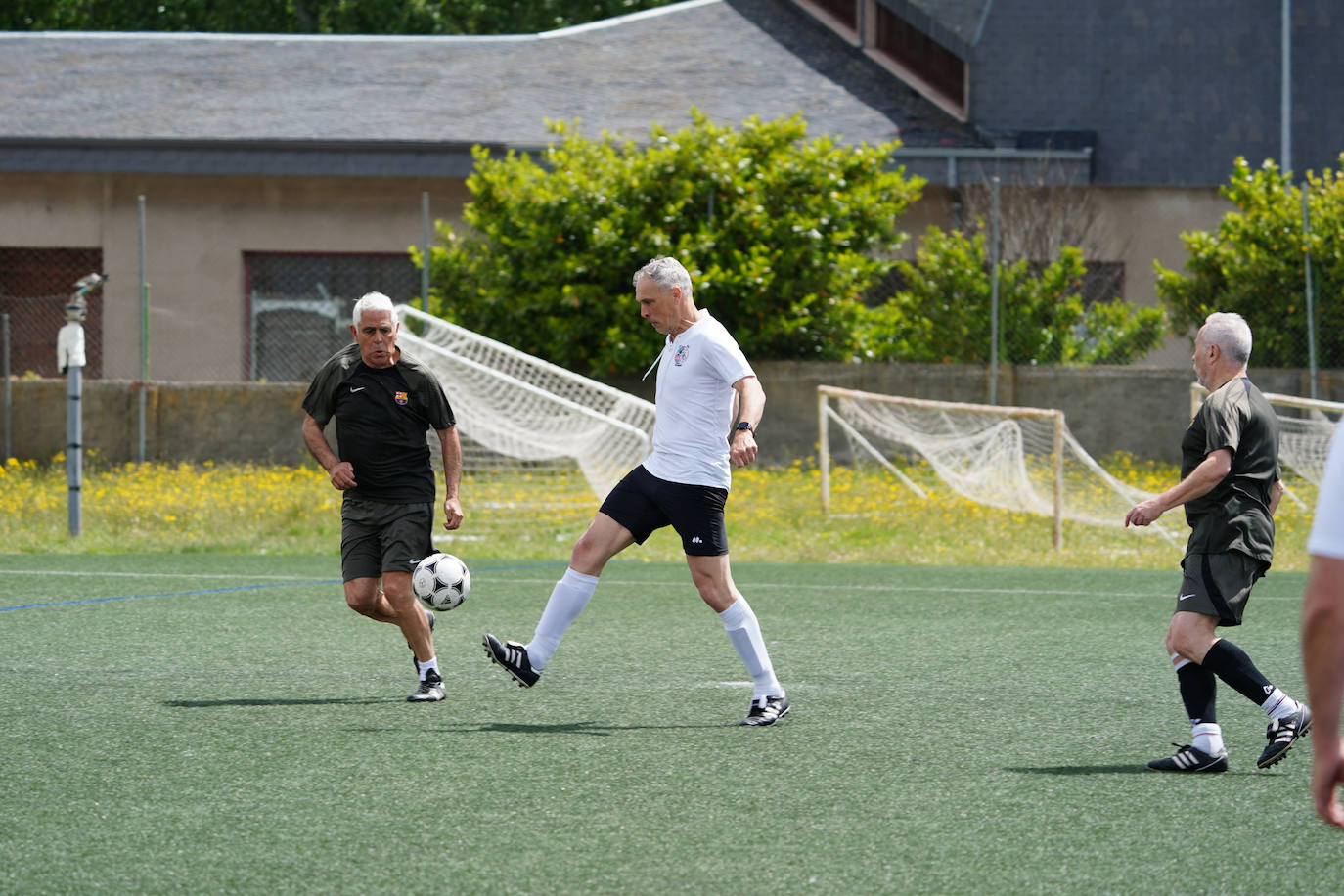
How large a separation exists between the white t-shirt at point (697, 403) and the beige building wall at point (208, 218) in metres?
17.4

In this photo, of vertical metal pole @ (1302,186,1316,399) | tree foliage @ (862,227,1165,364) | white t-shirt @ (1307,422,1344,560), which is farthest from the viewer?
tree foliage @ (862,227,1165,364)

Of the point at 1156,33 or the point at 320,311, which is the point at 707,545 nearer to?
the point at 320,311

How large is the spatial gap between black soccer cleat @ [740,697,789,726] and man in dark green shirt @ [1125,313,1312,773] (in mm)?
1571

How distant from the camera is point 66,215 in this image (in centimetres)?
2422

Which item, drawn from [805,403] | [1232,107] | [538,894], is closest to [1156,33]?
[1232,107]

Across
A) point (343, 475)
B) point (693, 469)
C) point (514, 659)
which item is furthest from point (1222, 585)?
point (343, 475)

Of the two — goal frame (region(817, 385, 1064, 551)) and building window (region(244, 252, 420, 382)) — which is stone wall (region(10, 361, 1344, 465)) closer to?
building window (region(244, 252, 420, 382))

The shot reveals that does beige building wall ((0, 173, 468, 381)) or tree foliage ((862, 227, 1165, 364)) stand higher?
beige building wall ((0, 173, 468, 381))

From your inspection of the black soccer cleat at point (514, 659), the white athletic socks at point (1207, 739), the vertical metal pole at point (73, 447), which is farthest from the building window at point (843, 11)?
the white athletic socks at point (1207, 739)

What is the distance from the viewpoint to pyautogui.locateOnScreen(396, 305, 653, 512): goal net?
595 inches

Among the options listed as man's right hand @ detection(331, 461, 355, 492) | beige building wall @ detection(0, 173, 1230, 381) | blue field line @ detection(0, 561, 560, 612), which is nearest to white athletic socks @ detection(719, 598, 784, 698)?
man's right hand @ detection(331, 461, 355, 492)

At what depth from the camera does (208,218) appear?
24188mm

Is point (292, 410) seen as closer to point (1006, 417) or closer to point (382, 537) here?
point (1006, 417)

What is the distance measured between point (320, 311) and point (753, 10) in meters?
10.6
